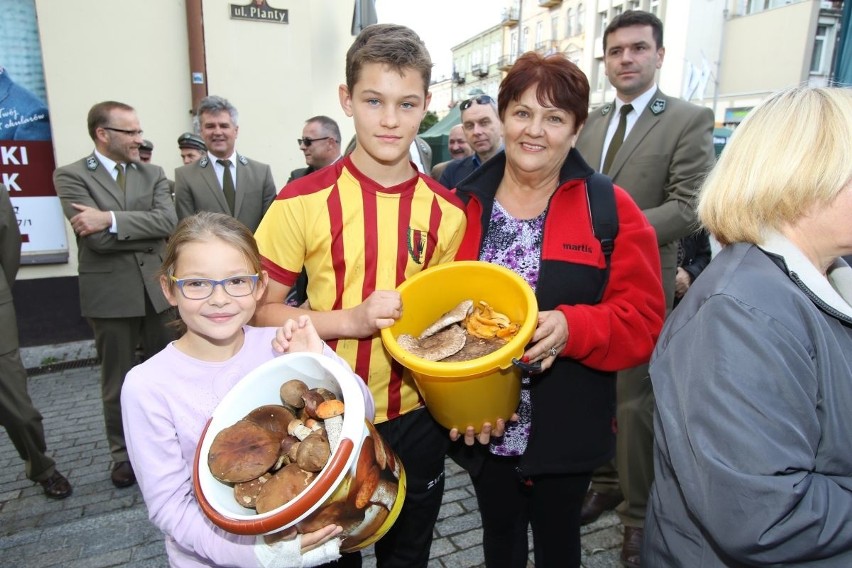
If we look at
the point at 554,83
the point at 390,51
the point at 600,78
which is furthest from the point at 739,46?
the point at 390,51

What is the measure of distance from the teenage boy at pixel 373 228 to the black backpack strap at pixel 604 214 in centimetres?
49

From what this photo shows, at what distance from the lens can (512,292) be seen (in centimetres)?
177

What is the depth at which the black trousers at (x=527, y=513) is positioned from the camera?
6.70 feet

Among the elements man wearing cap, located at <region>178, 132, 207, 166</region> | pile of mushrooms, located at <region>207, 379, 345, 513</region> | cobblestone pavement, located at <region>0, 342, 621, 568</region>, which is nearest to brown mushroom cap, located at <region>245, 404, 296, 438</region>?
pile of mushrooms, located at <region>207, 379, 345, 513</region>

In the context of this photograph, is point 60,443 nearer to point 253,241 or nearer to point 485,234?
point 253,241

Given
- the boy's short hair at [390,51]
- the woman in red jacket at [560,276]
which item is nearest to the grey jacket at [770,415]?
the woman in red jacket at [560,276]

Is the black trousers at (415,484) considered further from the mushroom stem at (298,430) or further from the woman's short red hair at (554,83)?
the woman's short red hair at (554,83)

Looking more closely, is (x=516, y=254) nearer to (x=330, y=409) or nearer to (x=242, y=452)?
(x=330, y=409)

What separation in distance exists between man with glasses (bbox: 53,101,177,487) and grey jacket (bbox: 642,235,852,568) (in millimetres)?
3646

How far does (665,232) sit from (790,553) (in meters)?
2.09

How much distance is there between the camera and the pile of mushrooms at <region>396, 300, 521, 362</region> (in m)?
1.64

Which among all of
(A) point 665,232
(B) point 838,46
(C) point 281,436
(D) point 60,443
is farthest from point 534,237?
(D) point 60,443

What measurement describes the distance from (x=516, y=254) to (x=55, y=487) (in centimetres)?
361

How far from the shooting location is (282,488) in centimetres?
120
